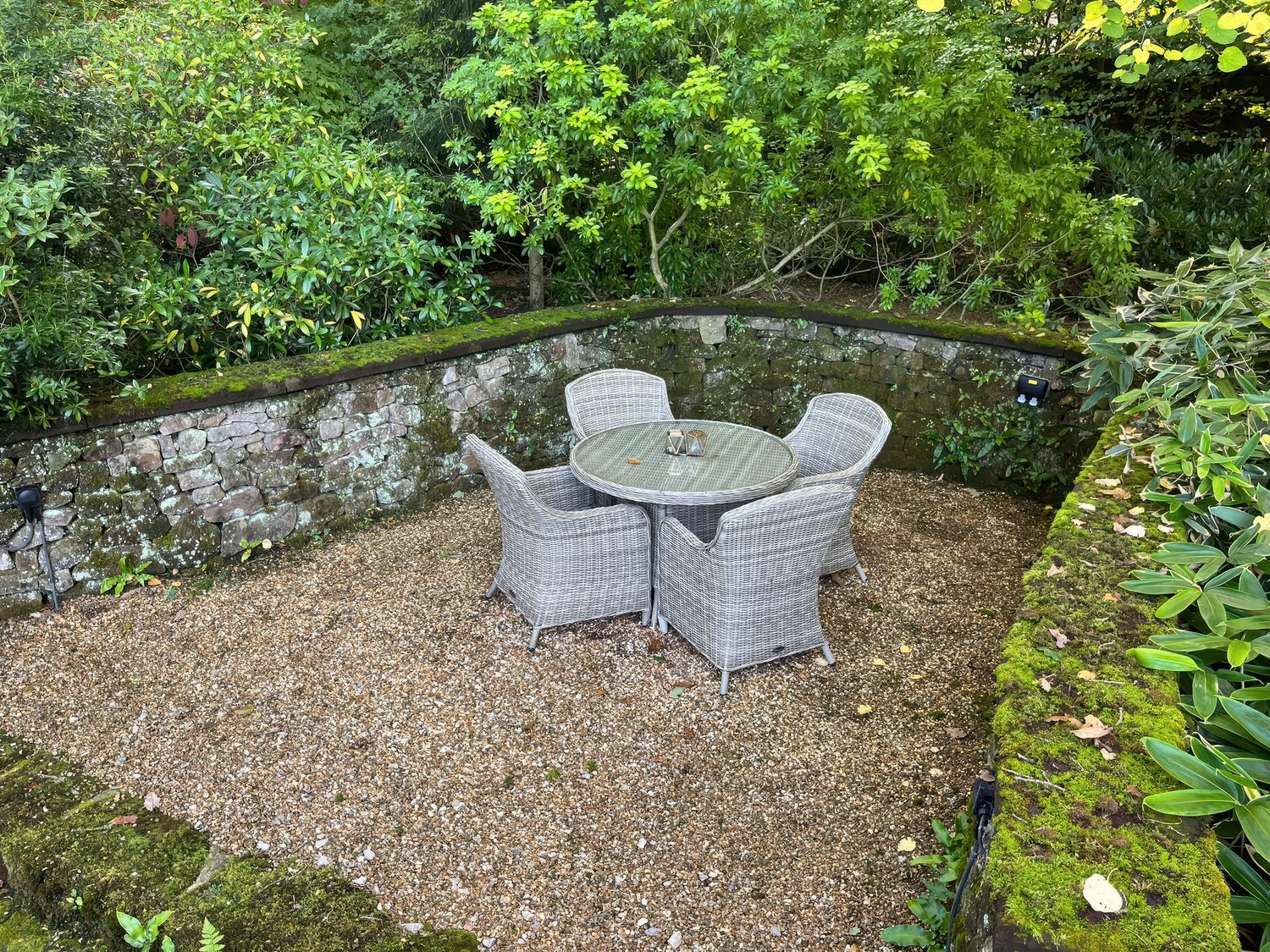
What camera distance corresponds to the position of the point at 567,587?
145 inches

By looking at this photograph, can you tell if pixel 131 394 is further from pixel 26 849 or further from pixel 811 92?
pixel 811 92

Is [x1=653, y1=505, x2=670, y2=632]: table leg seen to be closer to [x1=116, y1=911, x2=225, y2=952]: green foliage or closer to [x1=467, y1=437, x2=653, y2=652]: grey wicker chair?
[x1=467, y1=437, x2=653, y2=652]: grey wicker chair

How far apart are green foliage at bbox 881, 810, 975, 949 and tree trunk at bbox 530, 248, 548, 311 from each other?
439cm

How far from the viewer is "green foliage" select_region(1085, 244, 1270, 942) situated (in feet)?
5.16

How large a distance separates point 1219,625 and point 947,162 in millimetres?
3966

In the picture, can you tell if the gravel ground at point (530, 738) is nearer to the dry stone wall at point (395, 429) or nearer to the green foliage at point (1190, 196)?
the dry stone wall at point (395, 429)

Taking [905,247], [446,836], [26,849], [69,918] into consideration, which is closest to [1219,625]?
[446,836]

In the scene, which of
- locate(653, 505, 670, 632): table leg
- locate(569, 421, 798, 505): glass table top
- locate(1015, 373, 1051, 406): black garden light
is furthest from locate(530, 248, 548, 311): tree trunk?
locate(1015, 373, 1051, 406): black garden light

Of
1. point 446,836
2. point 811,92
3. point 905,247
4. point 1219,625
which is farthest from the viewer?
point 905,247

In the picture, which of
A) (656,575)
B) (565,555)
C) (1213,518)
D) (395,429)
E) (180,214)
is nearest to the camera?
(1213,518)

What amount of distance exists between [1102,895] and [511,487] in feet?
8.20

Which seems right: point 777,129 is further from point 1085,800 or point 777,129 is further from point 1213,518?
point 1085,800

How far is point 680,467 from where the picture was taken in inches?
150

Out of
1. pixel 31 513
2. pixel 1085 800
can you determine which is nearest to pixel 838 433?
pixel 1085 800
